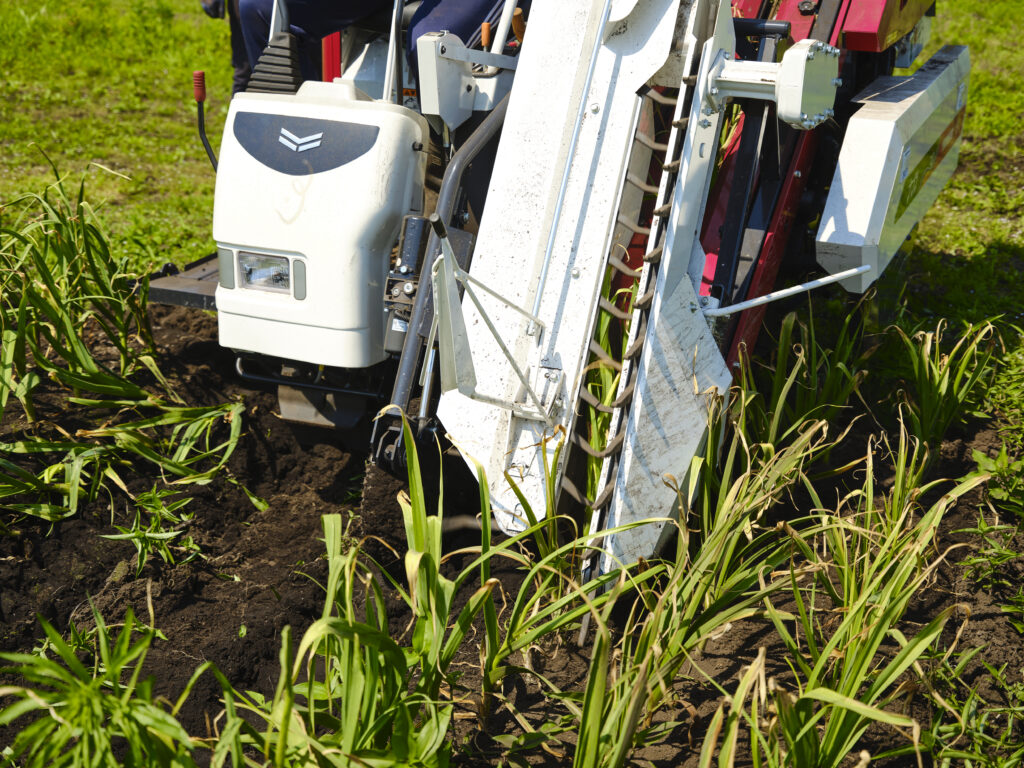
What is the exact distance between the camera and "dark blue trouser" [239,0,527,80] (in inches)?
112

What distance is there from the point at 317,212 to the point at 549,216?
60 cm

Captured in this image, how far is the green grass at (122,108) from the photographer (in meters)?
5.00

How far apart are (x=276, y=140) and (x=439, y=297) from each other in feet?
2.82

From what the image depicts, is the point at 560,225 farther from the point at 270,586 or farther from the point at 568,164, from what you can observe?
the point at 270,586

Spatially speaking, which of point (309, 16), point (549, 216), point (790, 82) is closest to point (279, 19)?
point (309, 16)

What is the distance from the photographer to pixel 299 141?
8.34ft

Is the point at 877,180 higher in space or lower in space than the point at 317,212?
higher

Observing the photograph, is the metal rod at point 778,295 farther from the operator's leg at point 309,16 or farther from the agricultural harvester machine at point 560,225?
the operator's leg at point 309,16

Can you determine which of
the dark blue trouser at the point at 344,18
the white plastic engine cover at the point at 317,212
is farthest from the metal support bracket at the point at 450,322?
the dark blue trouser at the point at 344,18

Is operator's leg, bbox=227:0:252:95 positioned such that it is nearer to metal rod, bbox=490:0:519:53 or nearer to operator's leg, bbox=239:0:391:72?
operator's leg, bbox=239:0:391:72

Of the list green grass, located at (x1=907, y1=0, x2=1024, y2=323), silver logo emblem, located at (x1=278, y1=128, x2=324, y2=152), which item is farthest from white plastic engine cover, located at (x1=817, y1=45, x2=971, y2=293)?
silver logo emblem, located at (x1=278, y1=128, x2=324, y2=152)

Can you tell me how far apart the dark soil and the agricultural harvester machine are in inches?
13.0

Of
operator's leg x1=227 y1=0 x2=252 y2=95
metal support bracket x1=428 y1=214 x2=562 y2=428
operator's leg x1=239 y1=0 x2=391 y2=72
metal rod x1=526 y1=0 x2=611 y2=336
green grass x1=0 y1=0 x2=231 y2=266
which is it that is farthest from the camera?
green grass x1=0 y1=0 x2=231 y2=266

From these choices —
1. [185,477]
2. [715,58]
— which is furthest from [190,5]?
[715,58]
